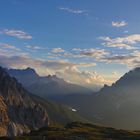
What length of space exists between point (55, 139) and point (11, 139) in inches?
889

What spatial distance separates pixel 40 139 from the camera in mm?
188750

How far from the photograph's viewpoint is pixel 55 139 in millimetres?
196000

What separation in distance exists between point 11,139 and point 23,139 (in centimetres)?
644

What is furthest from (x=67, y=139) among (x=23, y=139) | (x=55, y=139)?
(x=23, y=139)

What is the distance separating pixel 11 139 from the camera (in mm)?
189875

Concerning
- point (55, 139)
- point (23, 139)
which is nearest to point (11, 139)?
point (23, 139)

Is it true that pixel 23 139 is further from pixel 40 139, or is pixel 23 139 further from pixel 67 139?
pixel 67 139

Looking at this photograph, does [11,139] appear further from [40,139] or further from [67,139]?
[67,139]

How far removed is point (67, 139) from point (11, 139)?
2920cm

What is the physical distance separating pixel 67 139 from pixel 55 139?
21.9ft

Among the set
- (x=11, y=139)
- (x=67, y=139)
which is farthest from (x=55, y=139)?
(x=11, y=139)

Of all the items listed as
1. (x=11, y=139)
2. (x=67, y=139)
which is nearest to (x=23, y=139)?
(x=11, y=139)

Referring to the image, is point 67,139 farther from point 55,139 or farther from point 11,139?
point 11,139

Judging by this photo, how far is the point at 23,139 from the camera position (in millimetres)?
188125
